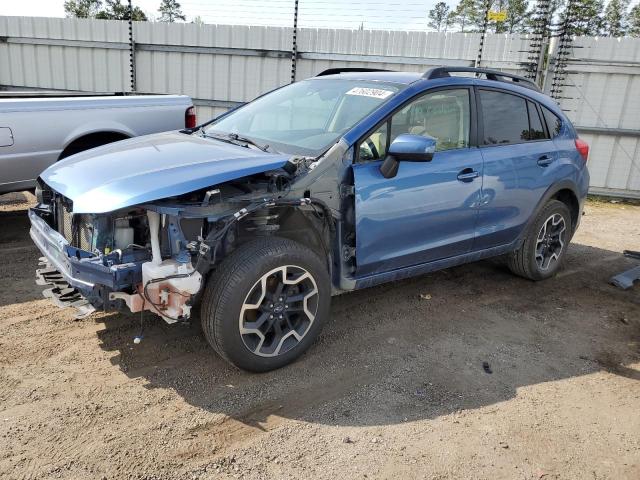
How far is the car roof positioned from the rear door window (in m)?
0.66

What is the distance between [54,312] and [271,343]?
177 centimetres

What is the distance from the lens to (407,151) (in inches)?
140

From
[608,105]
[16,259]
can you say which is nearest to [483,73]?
[16,259]

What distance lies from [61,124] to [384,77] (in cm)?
321

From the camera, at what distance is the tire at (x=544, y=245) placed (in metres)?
5.04

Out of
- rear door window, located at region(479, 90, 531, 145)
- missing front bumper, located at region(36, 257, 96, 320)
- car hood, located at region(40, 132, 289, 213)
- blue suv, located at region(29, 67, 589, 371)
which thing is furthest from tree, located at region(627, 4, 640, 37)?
missing front bumper, located at region(36, 257, 96, 320)

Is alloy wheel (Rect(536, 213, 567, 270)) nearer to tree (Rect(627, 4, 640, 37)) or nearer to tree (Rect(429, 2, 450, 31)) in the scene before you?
tree (Rect(429, 2, 450, 31))

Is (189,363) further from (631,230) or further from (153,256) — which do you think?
(631,230)

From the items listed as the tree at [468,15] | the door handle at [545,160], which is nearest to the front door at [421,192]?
the door handle at [545,160]

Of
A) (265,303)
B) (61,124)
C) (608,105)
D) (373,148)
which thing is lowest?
(265,303)

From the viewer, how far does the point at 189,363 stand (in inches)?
136

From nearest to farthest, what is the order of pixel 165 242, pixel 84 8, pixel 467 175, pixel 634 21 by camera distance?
pixel 165 242
pixel 467 175
pixel 634 21
pixel 84 8

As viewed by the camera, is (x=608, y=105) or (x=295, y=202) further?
(x=608, y=105)

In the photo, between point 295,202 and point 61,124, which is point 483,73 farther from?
point 61,124
